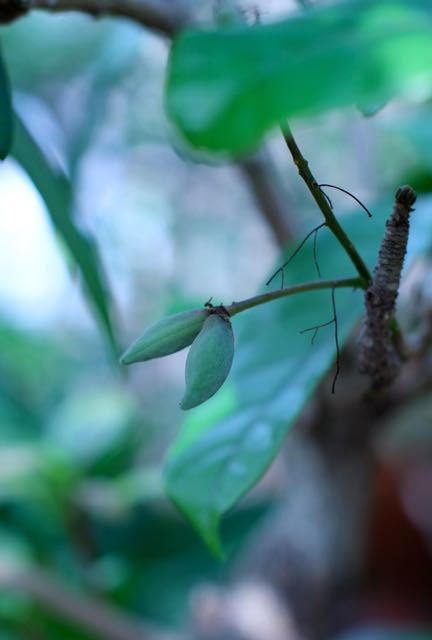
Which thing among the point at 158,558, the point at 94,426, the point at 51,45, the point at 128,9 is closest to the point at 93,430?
the point at 94,426

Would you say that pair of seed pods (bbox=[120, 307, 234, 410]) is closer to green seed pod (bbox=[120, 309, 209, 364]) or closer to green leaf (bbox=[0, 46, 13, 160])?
green seed pod (bbox=[120, 309, 209, 364])

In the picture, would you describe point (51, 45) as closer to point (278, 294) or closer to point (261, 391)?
point (261, 391)

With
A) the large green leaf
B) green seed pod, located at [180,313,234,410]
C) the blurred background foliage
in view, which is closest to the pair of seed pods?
green seed pod, located at [180,313,234,410]

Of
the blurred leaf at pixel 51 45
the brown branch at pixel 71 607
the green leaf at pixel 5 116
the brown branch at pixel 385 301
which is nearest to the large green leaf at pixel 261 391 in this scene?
the brown branch at pixel 385 301

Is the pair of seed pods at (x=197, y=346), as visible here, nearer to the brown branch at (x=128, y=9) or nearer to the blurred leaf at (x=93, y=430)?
the brown branch at (x=128, y=9)

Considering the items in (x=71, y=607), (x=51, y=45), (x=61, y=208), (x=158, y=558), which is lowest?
(x=158, y=558)

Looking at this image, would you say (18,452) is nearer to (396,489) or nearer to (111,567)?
(111,567)

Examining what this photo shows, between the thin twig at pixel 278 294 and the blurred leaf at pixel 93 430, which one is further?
the blurred leaf at pixel 93 430

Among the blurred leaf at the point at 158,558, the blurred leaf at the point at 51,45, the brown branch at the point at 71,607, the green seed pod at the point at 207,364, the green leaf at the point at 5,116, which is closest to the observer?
the green seed pod at the point at 207,364
